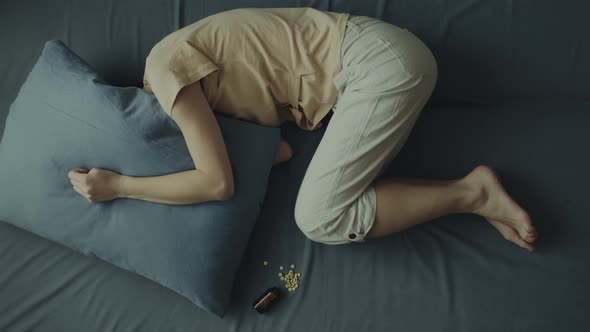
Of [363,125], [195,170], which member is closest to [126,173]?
[195,170]

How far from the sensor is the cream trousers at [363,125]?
2.79 ft

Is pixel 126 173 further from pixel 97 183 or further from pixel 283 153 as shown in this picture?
pixel 283 153

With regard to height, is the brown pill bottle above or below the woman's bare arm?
below

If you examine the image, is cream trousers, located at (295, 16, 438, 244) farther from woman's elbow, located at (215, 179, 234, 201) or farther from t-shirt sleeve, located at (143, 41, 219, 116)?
t-shirt sleeve, located at (143, 41, 219, 116)

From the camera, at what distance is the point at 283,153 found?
1.03 metres

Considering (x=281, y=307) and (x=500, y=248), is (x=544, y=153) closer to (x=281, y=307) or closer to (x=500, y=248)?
(x=500, y=248)

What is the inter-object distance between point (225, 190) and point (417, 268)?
0.43 m

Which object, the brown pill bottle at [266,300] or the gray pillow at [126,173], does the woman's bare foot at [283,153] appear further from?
the brown pill bottle at [266,300]

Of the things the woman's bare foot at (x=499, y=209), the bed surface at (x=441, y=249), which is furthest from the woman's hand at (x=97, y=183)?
the woman's bare foot at (x=499, y=209)

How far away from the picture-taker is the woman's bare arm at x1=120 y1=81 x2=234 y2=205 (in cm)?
86

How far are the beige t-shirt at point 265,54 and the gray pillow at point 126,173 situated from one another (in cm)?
8

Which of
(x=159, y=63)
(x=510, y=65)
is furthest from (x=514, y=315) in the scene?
(x=159, y=63)

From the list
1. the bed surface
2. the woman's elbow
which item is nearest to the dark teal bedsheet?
the bed surface

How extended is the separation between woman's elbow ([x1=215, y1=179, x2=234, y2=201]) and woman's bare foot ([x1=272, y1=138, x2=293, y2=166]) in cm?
14
